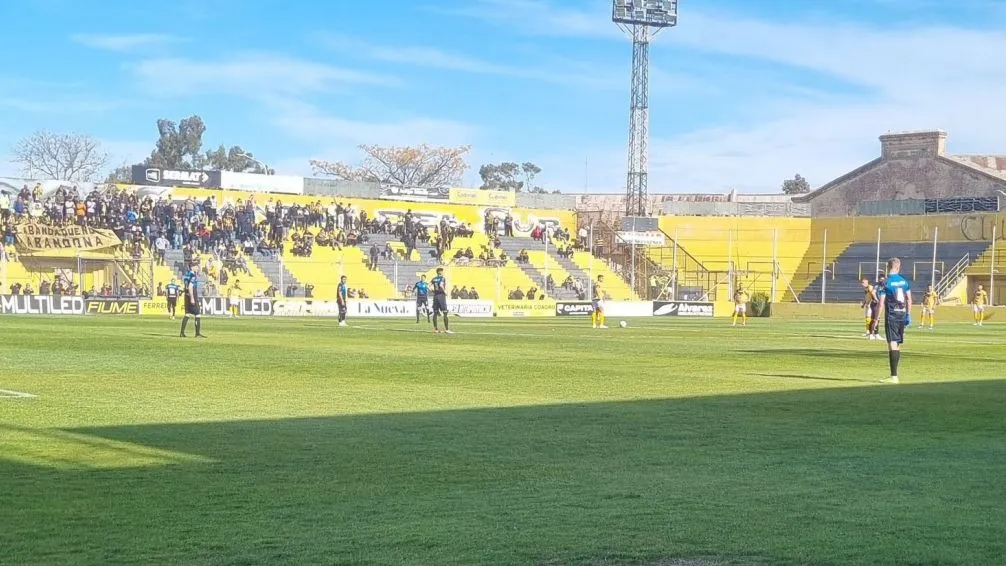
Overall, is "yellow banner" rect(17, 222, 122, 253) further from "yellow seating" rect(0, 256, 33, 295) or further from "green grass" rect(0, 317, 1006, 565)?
"green grass" rect(0, 317, 1006, 565)

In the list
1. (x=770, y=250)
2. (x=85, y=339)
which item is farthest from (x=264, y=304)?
(x=770, y=250)

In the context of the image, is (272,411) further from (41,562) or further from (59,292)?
(59,292)

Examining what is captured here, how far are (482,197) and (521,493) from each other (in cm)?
7371

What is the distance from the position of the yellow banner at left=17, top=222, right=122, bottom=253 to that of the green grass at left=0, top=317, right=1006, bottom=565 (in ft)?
128

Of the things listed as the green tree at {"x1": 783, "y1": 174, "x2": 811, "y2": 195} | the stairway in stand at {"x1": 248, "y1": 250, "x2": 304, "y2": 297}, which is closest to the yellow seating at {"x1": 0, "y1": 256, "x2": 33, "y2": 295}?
the stairway in stand at {"x1": 248, "y1": 250, "x2": 304, "y2": 297}

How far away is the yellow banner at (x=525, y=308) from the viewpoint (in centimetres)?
6134

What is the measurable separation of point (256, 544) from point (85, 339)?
73.8ft

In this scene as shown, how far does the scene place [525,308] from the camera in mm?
62156

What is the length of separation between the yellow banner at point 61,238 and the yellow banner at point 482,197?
26201mm

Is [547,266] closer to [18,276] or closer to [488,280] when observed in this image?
[488,280]

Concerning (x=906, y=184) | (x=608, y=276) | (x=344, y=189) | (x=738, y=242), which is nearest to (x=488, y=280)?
(x=608, y=276)

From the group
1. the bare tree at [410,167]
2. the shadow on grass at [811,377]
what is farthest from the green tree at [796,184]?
the shadow on grass at [811,377]

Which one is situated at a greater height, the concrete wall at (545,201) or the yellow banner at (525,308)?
the concrete wall at (545,201)

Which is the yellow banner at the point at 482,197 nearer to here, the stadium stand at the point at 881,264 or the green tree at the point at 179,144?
the stadium stand at the point at 881,264
